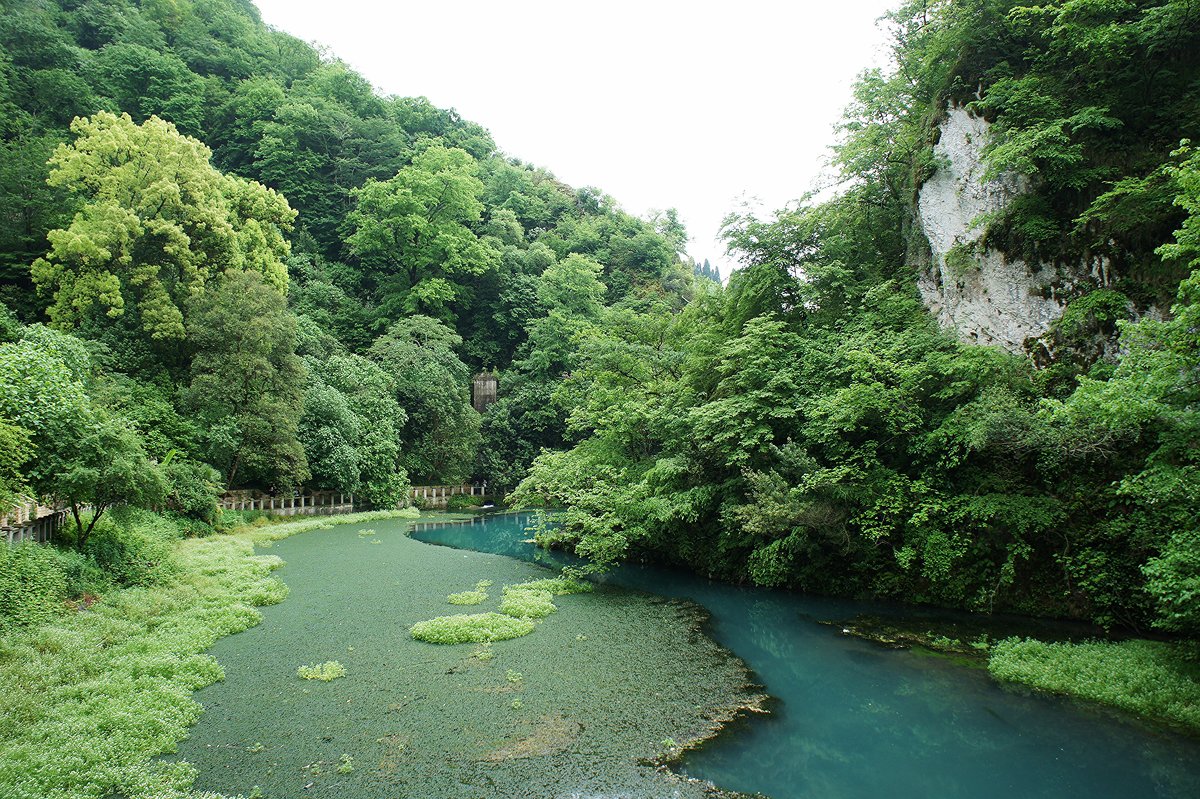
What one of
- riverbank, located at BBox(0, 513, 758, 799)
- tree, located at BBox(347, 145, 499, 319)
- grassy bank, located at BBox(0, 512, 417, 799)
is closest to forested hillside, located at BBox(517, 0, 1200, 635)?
riverbank, located at BBox(0, 513, 758, 799)

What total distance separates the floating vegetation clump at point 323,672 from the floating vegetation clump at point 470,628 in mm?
1786

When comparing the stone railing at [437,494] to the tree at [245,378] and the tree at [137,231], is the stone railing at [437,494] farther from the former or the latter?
the tree at [137,231]

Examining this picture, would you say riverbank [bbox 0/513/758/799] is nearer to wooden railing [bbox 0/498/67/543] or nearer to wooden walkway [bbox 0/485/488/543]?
wooden railing [bbox 0/498/67/543]

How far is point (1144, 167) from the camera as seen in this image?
12039mm

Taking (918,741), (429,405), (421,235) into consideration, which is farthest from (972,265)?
(421,235)

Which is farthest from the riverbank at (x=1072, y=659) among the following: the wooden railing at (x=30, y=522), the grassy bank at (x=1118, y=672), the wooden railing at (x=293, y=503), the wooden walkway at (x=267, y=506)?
the wooden railing at (x=293, y=503)

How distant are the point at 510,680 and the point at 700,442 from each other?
7.64m

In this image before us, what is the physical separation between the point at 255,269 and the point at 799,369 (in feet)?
77.2

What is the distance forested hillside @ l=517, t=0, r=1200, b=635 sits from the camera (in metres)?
9.77

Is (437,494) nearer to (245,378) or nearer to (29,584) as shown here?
(245,378)

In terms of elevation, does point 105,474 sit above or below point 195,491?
above

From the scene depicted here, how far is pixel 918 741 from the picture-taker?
24.6ft

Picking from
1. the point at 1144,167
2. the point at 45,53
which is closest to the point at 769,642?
the point at 1144,167

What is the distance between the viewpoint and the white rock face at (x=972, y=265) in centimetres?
1304
